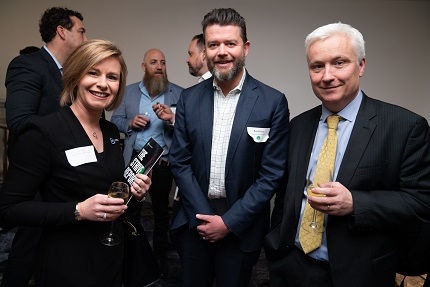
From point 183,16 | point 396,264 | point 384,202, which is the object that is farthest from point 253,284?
point 183,16

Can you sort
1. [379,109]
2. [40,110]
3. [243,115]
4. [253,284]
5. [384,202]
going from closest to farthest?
[384,202], [379,109], [243,115], [40,110], [253,284]

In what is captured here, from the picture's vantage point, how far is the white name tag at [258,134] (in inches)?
72.3

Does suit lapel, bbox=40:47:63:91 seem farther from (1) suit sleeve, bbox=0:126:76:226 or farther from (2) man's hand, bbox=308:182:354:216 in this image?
(2) man's hand, bbox=308:182:354:216

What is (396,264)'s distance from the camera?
4.99 feet

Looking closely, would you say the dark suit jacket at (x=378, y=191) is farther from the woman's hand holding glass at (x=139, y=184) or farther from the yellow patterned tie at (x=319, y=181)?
the woman's hand holding glass at (x=139, y=184)

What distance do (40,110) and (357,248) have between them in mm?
1967

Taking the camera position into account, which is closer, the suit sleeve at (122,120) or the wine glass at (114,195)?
the wine glass at (114,195)

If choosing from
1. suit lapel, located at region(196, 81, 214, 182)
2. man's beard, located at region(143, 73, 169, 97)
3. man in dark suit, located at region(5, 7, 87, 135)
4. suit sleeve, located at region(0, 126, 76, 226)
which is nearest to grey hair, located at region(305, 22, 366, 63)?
suit lapel, located at region(196, 81, 214, 182)

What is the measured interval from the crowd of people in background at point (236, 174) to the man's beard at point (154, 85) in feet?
4.38

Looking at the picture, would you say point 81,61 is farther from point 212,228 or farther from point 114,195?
point 212,228

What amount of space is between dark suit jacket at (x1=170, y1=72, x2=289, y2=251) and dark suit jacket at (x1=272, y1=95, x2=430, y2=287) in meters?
0.43

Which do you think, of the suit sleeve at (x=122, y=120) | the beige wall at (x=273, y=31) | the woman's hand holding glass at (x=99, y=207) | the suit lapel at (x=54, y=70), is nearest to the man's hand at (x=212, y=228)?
the woman's hand holding glass at (x=99, y=207)

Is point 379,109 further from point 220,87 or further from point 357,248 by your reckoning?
point 220,87

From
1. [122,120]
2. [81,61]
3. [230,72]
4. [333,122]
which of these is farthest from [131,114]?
[333,122]
